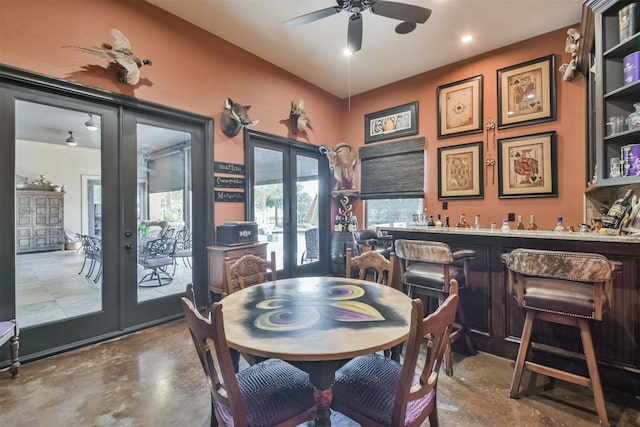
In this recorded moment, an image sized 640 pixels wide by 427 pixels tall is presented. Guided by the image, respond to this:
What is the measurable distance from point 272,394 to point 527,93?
4502mm

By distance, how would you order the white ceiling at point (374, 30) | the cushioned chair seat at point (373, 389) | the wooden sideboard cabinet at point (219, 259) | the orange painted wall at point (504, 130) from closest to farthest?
the cushioned chair seat at point (373, 389) → the white ceiling at point (374, 30) → the wooden sideboard cabinet at point (219, 259) → the orange painted wall at point (504, 130)

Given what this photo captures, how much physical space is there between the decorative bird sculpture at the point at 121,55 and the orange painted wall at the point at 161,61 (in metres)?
0.09

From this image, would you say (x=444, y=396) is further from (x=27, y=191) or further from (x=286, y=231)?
(x=27, y=191)

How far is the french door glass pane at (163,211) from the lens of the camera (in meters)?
3.17

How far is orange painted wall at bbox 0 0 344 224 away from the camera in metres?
2.40

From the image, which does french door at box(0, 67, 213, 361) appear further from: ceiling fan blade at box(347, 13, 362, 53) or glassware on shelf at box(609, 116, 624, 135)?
glassware on shelf at box(609, 116, 624, 135)

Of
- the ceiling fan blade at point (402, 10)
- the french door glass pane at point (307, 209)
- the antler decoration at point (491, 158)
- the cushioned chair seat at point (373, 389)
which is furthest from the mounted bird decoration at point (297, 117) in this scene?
the cushioned chair seat at point (373, 389)

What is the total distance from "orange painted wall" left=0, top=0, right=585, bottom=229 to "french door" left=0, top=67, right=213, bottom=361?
240mm

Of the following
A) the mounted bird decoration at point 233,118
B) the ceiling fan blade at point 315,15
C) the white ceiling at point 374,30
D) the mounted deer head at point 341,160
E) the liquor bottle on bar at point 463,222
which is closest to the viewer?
the ceiling fan blade at point 315,15

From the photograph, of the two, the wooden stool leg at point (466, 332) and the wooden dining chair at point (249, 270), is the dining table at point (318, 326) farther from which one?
the wooden stool leg at point (466, 332)

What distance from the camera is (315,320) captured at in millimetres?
1383

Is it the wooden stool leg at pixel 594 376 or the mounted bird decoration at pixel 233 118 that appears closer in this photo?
the wooden stool leg at pixel 594 376

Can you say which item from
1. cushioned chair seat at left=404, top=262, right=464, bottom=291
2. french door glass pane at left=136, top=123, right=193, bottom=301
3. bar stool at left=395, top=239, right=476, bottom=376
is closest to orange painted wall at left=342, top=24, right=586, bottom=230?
bar stool at left=395, top=239, right=476, bottom=376

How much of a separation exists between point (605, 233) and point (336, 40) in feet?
11.6
